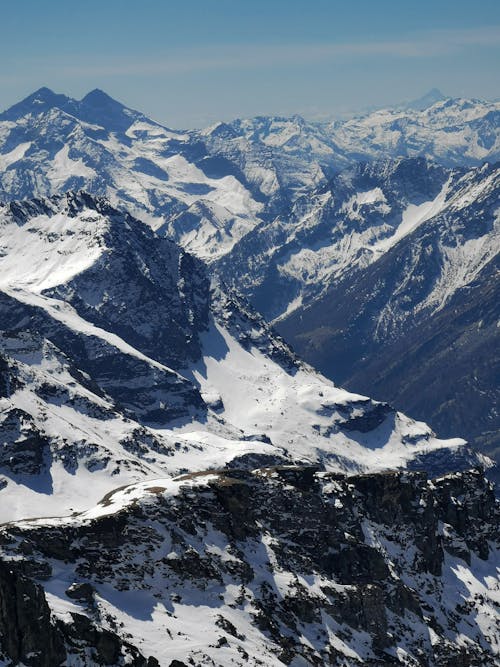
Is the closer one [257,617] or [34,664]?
[34,664]

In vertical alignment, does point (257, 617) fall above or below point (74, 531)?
below

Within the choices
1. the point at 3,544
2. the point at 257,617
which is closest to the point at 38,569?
the point at 3,544

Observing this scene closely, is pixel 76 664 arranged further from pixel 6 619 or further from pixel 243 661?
pixel 243 661

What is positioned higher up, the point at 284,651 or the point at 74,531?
the point at 74,531

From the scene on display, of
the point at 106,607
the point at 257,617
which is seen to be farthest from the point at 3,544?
the point at 257,617

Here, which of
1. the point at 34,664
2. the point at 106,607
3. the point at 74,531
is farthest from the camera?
the point at 74,531

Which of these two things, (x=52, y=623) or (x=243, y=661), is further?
(x=243, y=661)

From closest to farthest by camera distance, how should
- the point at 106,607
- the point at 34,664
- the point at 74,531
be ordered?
the point at 34,664, the point at 106,607, the point at 74,531

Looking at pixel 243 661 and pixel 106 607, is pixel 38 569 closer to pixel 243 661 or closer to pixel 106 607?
pixel 106 607
